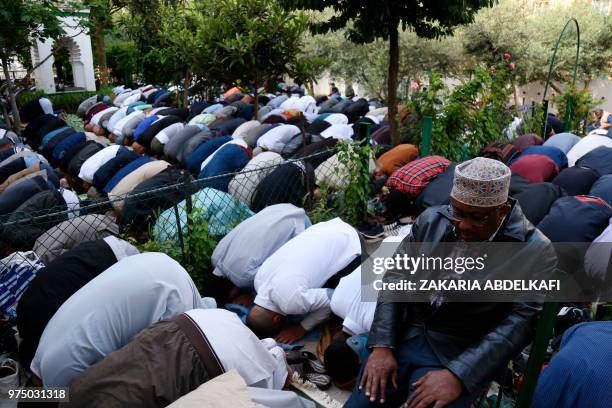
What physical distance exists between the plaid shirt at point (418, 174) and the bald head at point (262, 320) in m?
2.14

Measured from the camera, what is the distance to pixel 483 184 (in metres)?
1.79

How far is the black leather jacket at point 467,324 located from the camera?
5.78 ft

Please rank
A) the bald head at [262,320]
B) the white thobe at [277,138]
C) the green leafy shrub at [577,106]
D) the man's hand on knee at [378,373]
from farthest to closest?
the green leafy shrub at [577,106]
the white thobe at [277,138]
the bald head at [262,320]
the man's hand on knee at [378,373]

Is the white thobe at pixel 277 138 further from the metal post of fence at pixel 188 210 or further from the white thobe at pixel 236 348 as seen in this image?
the white thobe at pixel 236 348

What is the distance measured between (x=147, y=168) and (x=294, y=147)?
7.62ft

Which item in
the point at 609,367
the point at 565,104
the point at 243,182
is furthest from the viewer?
the point at 565,104

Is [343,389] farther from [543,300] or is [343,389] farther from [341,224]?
[543,300]

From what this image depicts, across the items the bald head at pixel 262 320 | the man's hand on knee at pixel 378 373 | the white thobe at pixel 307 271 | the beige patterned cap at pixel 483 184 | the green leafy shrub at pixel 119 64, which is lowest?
the bald head at pixel 262 320

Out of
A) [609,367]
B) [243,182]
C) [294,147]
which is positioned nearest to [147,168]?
[243,182]

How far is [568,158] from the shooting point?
611 centimetres

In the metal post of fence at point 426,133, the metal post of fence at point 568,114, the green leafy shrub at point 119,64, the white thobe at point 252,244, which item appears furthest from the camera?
the green leafy shrub at point 119,64

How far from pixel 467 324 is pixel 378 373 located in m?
0.41

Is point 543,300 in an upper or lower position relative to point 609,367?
upper

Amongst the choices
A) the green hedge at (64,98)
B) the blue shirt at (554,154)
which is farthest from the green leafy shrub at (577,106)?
the green hedge at (64,98)
